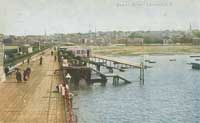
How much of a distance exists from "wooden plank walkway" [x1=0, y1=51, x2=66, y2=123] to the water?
11.6 feet

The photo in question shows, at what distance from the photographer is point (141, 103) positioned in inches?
1463

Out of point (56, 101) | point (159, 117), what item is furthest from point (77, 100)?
point (56, 101)

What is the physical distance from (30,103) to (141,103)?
1688 centimetres

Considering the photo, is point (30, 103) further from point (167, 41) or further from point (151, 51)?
point (151, 51)

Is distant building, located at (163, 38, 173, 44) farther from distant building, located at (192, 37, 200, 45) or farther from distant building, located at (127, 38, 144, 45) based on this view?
distant building, located at (127, 38, 144, 45)

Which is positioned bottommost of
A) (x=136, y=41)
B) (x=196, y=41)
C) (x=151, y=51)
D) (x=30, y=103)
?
(x=151, y=51)

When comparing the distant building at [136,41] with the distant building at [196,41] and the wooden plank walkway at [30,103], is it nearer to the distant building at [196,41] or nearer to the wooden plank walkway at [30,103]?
A: the distant building at [196,41]

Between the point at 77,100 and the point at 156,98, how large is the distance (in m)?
6.82

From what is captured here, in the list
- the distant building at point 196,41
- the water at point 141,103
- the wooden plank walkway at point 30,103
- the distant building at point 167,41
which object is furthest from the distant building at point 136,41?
the wooden plank walkway at point 30,103

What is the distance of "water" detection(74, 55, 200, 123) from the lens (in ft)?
97.6

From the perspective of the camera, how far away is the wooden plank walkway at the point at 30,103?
17688 mm

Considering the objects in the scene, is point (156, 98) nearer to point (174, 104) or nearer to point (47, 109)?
point (174, 104)

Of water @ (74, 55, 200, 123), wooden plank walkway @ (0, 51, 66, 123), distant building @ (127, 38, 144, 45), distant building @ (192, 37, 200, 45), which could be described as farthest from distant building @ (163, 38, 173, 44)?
wooden plank walkway @ (0, 51, 66, 123)

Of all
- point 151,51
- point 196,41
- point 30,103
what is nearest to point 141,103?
point 30,103
